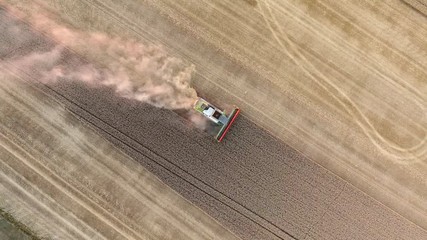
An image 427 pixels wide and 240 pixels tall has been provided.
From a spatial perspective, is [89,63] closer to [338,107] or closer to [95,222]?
[95,222]

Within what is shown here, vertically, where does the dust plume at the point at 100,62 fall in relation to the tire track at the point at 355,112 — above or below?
below

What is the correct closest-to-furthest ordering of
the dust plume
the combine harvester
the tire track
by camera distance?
the combine harvester < the dust plume < the tire track

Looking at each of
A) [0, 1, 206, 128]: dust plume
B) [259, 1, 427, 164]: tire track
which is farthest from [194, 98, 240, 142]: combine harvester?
[259, 1, 427, 164]: tire track

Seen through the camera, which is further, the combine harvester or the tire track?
the tire track

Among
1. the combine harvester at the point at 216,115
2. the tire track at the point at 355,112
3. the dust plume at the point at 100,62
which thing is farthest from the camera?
the tire track at the point at 355,112

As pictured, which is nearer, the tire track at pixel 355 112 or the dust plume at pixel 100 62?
the dust plume at pixel 100 62

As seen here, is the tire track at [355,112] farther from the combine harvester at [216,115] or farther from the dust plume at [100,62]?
the dust plume at [100,62]

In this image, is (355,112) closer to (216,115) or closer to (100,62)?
(216,115)

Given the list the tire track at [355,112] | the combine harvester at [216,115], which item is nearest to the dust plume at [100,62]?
the combine harvester at [216,115]

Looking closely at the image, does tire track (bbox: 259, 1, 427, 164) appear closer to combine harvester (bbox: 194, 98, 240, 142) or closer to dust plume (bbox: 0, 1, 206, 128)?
combine harvester (bbox: 194, 98, 240, 142)
